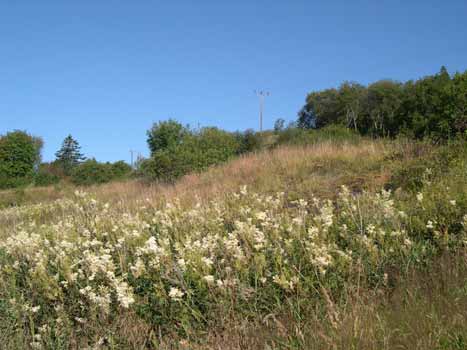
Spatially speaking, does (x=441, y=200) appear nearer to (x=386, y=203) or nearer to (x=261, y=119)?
(x=386, y=203)

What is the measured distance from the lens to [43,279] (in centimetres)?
322

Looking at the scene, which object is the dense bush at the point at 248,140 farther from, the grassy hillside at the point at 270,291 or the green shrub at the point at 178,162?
the grassy hillside at the point at 270,291

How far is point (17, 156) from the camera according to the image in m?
45.1

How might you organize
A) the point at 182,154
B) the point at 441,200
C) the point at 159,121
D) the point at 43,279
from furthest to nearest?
the point at 159,121, the point at 182,154, the point at 441,200, the point at 43,279

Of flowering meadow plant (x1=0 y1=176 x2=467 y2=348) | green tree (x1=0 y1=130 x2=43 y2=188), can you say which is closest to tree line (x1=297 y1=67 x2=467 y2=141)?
flowering meadow plant (x1=0 y1=176 x2=467 y2=348)

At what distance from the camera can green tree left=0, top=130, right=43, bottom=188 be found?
43.5m

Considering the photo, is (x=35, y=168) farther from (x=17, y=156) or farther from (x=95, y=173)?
(x=95, y=173)

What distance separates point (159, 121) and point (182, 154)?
2092 cm

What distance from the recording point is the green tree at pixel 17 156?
43531mm

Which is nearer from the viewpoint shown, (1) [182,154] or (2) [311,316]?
(2) [311,316]

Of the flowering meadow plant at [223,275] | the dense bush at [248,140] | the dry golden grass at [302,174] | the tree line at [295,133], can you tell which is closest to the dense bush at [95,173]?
the tree line at [295,133]

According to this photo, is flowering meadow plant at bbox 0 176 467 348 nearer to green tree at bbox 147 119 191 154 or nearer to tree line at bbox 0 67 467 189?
tree line at bbox 0 67 467 189

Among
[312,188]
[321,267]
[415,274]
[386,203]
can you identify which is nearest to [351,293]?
[321,267]

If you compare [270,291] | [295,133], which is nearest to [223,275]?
[270,291]
